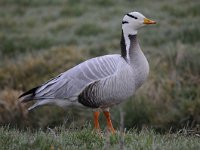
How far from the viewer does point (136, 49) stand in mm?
5977

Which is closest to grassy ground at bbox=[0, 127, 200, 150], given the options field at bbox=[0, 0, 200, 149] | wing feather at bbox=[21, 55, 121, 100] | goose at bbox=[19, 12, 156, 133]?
field at bbox=[0, 0, 200, 149]

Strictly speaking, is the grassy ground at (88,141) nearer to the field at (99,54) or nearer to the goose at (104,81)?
the field at (99,54)

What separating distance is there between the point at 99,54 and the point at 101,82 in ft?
18.5

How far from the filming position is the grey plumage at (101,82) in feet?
18.6

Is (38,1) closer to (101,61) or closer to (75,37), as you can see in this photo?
(75,37)

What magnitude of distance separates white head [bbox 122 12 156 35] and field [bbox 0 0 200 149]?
3.96 ft

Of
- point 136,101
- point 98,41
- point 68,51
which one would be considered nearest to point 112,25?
point 98,41

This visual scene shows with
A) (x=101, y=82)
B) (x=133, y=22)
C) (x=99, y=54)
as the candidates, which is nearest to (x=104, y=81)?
(x=101, y=82)

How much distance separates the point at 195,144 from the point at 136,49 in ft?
5.75

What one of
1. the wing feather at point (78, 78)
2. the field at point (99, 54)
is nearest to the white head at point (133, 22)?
the wing feather at point (78, 78)

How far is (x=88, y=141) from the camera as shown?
4.78 metres

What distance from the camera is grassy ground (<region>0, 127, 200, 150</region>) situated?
175 inches

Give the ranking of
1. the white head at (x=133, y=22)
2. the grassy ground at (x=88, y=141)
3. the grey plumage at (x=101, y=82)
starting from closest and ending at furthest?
1. the grassy ground at (x=88, y=141)
2. the grey plumage at (x=101, y=82)
3. the white head at (x=133, y=22)

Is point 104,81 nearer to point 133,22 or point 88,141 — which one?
Answer: point 133,22
